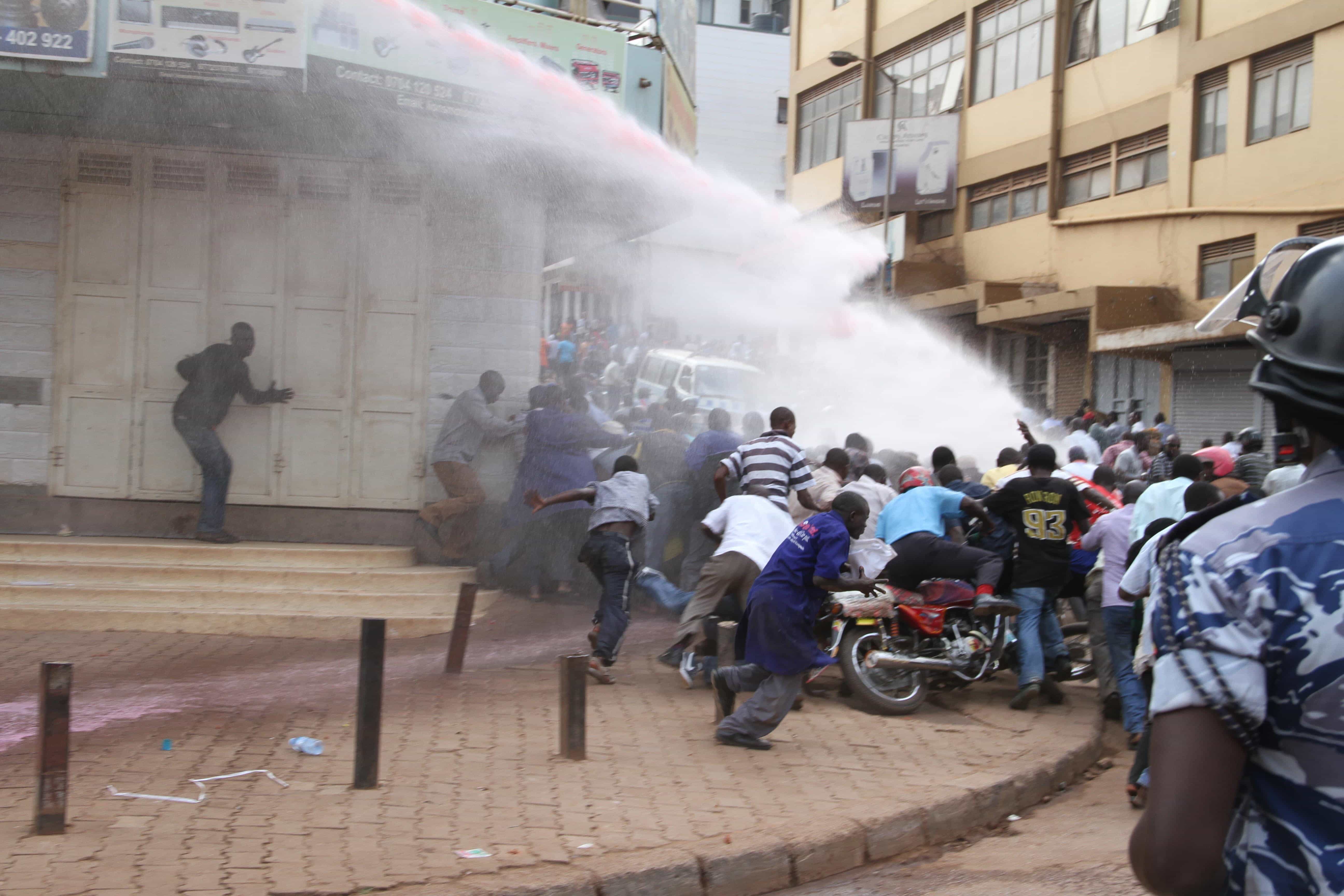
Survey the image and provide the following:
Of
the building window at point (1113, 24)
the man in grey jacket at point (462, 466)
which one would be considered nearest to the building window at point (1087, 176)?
the building window at point (1113, 24)

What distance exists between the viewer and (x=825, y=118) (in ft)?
112

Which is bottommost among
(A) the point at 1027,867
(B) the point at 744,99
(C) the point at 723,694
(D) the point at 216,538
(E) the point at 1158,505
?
(A) the point at 1027,867

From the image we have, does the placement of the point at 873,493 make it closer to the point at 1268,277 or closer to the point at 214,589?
the point at 214,589

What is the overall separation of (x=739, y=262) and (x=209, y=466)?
962 centimetres

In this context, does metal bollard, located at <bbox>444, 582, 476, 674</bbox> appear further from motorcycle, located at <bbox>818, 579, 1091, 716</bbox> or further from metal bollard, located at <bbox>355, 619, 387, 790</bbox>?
metal bollard, located at <bbox>355, 619, 387, 790</bbox>

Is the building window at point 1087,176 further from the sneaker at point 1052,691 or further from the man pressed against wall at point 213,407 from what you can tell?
the man pressed against wall at point 213,407

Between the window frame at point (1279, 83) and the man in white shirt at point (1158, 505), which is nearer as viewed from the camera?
the man in white shirt at point (1158, 505)

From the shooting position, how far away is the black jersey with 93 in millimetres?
8031

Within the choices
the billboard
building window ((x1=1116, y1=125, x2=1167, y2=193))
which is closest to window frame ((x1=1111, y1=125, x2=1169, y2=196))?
building window ((x1=1116, y1=125, x2=1167, y2=193))

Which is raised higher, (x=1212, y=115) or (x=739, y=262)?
(x=1212, y=115)

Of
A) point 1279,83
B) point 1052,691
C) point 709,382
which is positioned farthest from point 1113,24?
point 1052,691

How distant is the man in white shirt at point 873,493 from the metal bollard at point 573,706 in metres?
3.70

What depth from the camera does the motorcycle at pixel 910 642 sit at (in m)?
7.64

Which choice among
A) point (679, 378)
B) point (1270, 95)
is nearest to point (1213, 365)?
point (1270, 95)
